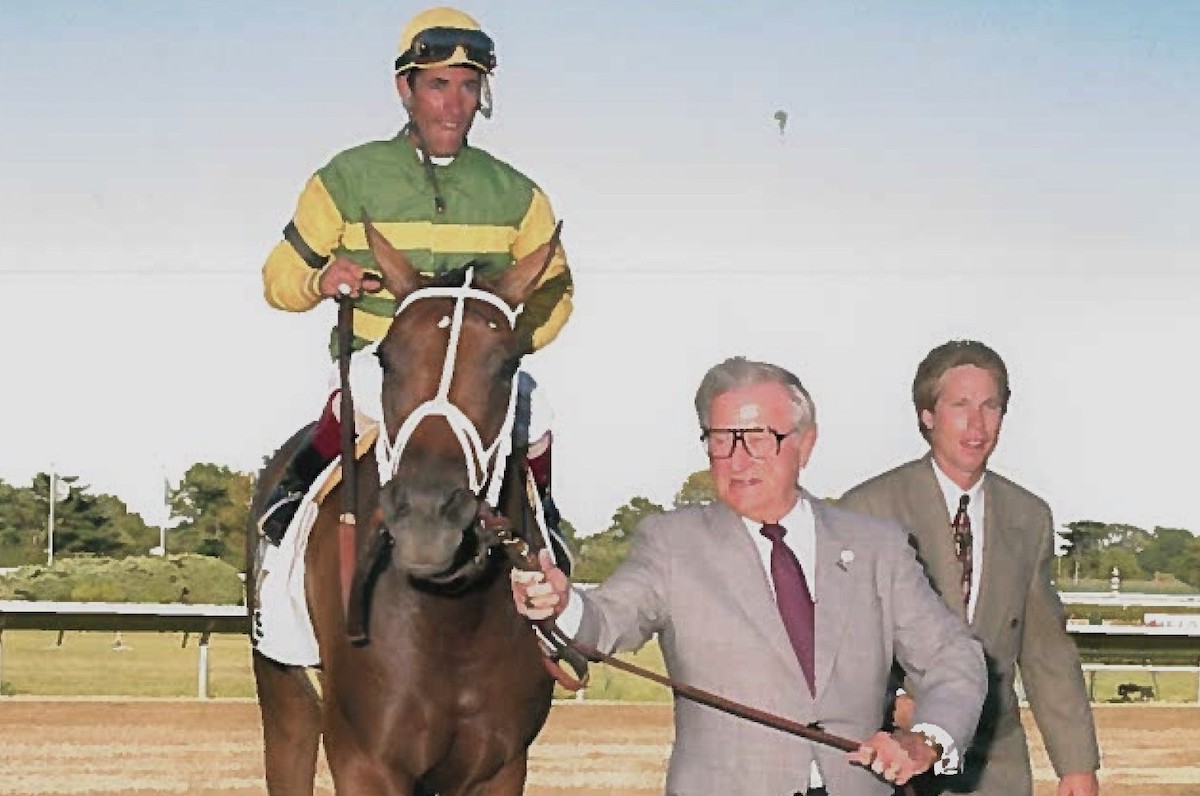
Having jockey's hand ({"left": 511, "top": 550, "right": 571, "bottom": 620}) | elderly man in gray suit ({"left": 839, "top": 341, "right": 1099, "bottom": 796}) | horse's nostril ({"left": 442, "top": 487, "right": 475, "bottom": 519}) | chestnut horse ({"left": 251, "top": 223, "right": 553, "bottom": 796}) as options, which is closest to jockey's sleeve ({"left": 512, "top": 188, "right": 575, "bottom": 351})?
chestnut horse ({"left": 251, "top": 223, "right": 553, "bottom": 796})

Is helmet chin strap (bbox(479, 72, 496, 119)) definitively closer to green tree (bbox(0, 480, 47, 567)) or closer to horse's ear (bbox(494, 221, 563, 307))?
horse's ear (bbox(494, 221, 563, 307))

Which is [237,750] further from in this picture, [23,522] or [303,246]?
[23,522]

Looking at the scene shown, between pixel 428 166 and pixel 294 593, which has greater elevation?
pixel 428 166

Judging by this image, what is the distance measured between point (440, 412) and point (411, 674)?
94 centimetres

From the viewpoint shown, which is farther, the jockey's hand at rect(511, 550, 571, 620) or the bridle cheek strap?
the bridle cheek strap

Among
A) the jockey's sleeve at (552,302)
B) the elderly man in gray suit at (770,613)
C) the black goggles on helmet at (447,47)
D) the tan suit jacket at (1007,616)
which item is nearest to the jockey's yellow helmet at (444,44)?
the black goggles on helmet at (447,47)

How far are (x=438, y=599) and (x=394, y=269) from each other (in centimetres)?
87

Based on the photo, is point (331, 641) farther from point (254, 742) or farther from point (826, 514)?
point (254, 742)

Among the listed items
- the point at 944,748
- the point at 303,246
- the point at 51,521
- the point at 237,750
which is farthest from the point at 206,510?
the point at 944,748

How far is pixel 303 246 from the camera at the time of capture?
23.7 feet

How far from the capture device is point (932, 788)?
6230mm

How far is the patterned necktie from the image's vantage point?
6.35 m

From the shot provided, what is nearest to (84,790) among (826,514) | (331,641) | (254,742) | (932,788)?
(254,742)

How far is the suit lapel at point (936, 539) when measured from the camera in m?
6.32
